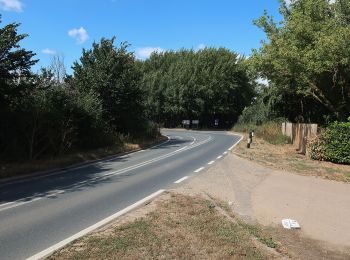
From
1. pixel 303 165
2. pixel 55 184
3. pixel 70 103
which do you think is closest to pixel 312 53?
pixel 303 165

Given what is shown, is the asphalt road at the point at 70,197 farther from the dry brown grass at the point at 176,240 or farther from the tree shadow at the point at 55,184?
the dry brown grass at the point at 176,240

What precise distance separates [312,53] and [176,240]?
1848 cm

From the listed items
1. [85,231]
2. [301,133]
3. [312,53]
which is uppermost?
[312,53]

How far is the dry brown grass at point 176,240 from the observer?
6.67 m

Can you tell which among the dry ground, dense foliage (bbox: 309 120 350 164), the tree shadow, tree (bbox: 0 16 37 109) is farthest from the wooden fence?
tree (bbox: 0 16 37 109)

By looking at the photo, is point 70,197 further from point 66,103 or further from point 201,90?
point 201,90

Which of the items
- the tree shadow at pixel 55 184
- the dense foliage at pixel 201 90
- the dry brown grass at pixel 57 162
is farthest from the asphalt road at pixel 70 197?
the dense foliage at pixel 201 90

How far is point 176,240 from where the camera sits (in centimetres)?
746

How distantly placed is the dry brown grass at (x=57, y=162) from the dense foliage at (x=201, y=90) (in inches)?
1693

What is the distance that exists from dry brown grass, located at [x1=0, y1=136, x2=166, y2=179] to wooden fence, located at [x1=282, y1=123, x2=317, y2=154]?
1045 centimetres

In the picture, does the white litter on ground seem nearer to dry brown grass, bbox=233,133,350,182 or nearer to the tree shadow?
the tree shadow

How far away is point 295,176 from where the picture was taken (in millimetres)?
16625

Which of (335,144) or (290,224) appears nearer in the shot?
(290,224)

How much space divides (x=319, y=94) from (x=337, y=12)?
4.95 meters
